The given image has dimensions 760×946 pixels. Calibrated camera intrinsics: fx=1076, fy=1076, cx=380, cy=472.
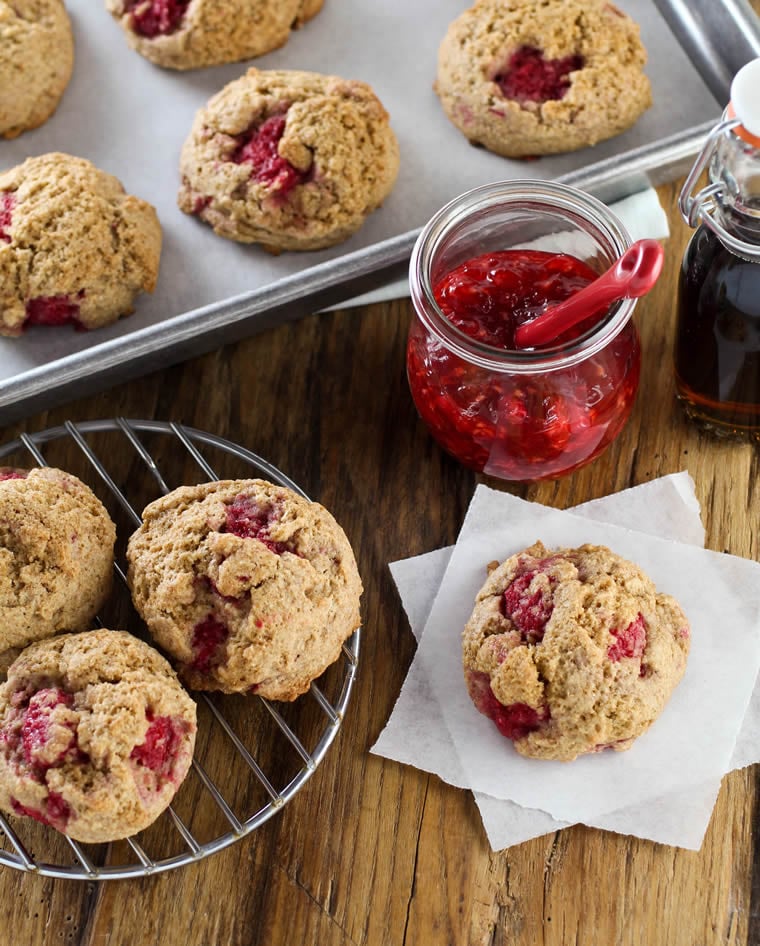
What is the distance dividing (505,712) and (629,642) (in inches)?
10.4

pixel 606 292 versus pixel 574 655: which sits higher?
pixel 606 292

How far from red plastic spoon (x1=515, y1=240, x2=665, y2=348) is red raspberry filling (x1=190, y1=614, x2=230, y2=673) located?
74 centimetres

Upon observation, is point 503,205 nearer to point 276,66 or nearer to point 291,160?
point 291,160

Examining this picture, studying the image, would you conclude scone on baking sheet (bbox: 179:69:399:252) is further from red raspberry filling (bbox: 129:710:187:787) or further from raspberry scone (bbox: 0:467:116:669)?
red raspberry filling (bbox: 129:710:187:787)

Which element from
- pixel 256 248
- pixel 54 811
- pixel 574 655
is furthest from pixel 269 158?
pixel 54 811

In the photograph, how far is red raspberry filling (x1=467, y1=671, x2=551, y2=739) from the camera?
78.3 inches

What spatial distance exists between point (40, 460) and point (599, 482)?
1172mm

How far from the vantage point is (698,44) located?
2559 mm

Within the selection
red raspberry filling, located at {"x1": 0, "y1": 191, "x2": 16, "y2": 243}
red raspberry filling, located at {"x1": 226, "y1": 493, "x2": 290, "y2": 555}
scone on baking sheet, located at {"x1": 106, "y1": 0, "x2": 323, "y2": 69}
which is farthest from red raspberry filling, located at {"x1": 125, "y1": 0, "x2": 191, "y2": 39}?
red raspberry filling, located at {"x1": 226, "y1": 493, "x2": 290, "y2": 555}

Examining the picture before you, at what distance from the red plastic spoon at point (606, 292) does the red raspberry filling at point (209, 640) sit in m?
0.74

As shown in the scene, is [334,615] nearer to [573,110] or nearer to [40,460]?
[40,460]

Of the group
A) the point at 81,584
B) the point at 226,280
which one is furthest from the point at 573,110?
the point at 81,584

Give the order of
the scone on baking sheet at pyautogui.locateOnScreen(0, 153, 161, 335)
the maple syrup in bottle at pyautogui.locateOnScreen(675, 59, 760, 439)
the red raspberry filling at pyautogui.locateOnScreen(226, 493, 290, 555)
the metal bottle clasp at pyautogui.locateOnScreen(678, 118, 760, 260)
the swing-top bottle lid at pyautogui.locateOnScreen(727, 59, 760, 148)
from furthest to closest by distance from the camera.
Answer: the scone on baking sheet at pyautogui.locateOnScreen(0, 153, 161, 335)
the red raspberry filling at pyautogui.locateOnScreen(226, 493, 290, 555)
the metal bottle clasp at pyautogui.locateOnScreen(678, 118, 760, 260)
the maple syrup in bottle at pyautogui.locateOnScreen(675, 59, 760, 439)
the swing-top bottle lid at pyautogui.locateOnScreen(727, 59, 760, 148)

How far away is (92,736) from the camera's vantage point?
175 centimetres
